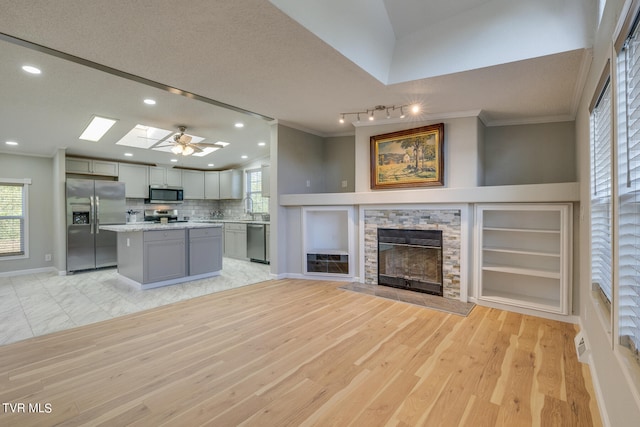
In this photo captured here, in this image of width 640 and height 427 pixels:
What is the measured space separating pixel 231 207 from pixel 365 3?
6.51m

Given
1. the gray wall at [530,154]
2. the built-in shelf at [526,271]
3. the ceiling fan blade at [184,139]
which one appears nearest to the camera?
the built-in shelf at [526,271]

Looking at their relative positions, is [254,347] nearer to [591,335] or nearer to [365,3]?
[591,335]

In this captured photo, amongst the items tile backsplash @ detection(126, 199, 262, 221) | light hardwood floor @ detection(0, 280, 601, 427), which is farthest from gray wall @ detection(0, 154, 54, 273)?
light hardwood floor @ detection(0, 280, 601, 427)

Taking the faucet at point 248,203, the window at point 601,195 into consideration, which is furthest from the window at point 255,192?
the window at point 601,195

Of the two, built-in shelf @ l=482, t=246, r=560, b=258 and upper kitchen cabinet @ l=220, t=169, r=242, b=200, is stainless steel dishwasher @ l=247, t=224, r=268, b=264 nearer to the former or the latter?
upper kitchen cabinet @ l=220, t=169, r=242, b=200

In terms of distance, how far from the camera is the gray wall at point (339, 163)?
537 cm

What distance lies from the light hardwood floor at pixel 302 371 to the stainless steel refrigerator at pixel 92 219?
3.38 m

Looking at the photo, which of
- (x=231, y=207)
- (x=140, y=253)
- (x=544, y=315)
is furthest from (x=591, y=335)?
(x=231, y=207)

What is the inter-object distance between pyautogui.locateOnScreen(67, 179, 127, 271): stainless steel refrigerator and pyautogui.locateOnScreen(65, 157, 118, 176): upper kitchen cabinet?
1.75ft

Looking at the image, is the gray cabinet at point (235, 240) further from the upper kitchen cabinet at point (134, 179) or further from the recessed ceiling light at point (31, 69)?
the recessed ceiling light at point (31, 69)

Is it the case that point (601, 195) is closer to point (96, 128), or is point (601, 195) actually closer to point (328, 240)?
point (328, 240)

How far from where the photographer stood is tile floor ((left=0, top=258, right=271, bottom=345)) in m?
3.09

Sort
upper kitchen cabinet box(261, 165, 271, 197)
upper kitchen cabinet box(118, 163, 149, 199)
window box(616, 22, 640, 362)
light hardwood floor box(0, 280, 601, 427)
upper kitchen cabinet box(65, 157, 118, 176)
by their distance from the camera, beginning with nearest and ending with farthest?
window box(616, 22, 640, 362) < light hardwood floor box(0, 280, 601, 427) < upper kitchen cabinet box(65, 157, 118, 176) < upper kitchen cabinet box(261, 165, 271, 197) < upper kitchen cabinet box(118, 163, 149, 199)

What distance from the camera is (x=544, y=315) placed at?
326cm
